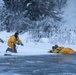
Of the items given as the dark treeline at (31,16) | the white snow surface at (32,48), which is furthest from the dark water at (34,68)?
the dark treeline at (31,16)

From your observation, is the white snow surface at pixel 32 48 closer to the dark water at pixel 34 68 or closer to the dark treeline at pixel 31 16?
the dark treeline at pixel 31 16

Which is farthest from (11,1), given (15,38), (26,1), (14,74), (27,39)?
(14,74)

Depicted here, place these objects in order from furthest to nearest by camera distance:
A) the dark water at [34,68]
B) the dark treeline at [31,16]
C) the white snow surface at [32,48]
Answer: the dark treeline at [31,16], the white snow surface at [32,48], the dark water at [34,68]

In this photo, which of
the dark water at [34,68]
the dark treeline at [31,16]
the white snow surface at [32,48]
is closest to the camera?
the dark water at [34,68]

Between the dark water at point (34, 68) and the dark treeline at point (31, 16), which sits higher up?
the dark treeline at point (31, 16)

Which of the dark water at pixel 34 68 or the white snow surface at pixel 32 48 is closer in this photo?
the dark water at pixel 34 68

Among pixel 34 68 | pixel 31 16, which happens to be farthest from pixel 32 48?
pixel 34 68

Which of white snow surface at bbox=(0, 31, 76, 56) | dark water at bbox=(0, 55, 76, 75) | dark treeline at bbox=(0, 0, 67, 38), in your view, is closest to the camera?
dark water at bbox=(0, 55, 76, 75)

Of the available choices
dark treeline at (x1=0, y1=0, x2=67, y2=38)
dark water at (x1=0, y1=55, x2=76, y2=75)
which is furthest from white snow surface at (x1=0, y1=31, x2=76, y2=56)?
dark water at (x1=0, y1=55, x2=76, y2=75)

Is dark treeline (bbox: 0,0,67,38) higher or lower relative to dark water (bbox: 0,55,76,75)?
higher

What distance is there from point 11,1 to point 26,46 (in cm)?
945

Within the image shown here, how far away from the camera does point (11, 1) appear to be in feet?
118

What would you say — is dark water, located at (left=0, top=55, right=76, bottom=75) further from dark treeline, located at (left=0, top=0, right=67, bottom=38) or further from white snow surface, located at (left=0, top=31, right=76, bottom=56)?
dark treeline, located at (left=0, top=0, right=67, bottom=38)

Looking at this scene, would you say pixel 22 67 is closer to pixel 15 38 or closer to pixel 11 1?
pixel 15 38
